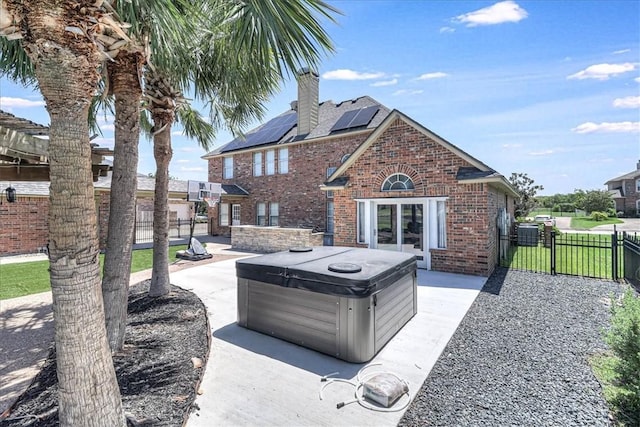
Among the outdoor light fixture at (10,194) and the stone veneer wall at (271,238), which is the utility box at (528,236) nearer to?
the stone veneer wall at (271,238)

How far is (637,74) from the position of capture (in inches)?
370

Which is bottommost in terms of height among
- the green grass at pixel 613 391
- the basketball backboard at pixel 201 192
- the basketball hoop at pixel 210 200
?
the green grass at pixel 613 391

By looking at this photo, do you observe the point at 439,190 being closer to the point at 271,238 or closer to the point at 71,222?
the point at 271,238

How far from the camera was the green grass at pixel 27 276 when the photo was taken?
27.9 feet

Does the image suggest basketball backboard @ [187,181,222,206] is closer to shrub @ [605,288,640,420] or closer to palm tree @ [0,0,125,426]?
palm tree @ [0,0,125,426]

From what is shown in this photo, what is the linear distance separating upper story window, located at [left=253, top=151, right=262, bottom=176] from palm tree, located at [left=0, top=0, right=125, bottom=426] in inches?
790

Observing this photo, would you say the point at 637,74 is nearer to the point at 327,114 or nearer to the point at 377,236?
the point at 377,236

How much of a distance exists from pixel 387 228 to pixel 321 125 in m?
10.6

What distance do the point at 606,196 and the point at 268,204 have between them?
51289mm

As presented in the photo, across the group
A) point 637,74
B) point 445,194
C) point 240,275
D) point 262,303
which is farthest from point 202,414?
point 637,74

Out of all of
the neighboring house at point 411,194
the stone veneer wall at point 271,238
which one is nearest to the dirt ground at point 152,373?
the neighboring house at point 411,194

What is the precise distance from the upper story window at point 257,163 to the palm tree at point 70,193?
20060 millimetres

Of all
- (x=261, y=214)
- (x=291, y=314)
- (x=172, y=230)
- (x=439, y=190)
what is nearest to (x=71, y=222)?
(x=291, y=314)

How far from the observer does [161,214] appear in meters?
7.27
